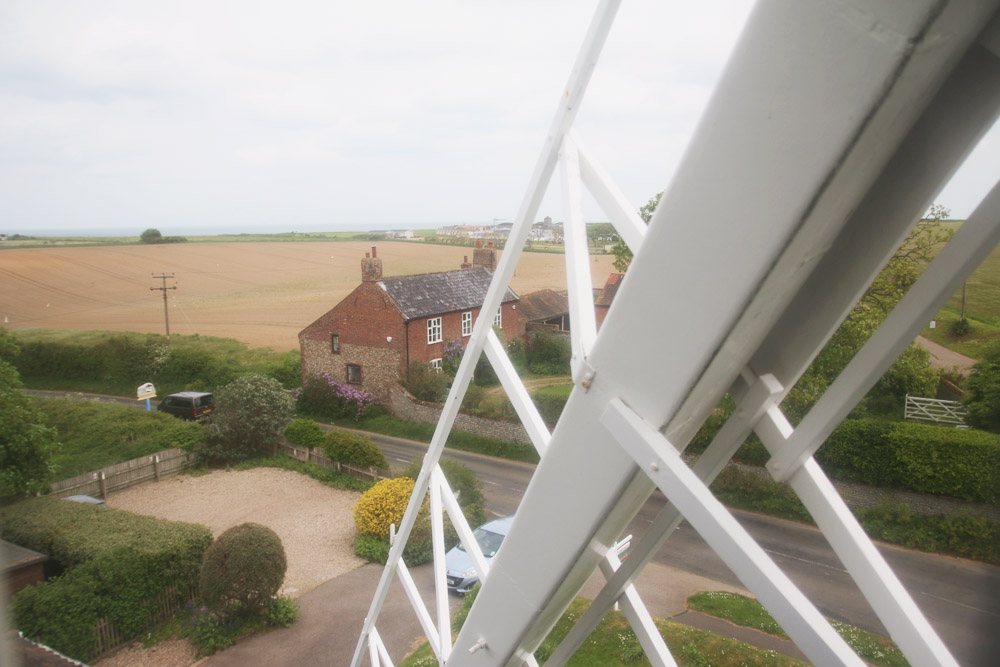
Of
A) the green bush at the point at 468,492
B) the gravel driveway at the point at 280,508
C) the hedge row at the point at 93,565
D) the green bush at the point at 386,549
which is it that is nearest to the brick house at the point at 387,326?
the gravel driveway at the point at 280,508

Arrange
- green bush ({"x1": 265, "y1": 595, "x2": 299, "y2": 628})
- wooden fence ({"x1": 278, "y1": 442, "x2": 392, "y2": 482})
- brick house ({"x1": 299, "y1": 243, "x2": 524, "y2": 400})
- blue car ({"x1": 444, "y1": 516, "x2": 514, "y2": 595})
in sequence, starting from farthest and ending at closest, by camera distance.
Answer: brick house ({"x1": 299, "y1": 243, "x2": 524, "y2": 400})
wooden fence ({"x1": 278, "y1": 442, "x2": 392, "y2": 482})
blue car ({"x1": 444, "y1": 516, "x2": 514, "y2": 595})
green bush ({"x1": 265, "y1": 595, "x2": 299, "y2": 628})

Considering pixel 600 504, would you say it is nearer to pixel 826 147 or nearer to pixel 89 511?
pixel 826 147

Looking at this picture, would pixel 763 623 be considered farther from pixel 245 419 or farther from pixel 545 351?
pixel 245 419

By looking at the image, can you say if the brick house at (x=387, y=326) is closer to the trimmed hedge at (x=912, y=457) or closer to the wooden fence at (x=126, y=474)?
the wooden fence at (x=126, y=474)

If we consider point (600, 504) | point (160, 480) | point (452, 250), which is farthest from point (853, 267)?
point (452, 250)

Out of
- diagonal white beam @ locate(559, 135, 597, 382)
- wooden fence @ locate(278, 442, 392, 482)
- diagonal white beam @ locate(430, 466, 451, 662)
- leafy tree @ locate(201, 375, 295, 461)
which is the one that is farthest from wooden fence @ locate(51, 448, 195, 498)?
diagonal white beam @ locate(559, 135, 597, 382)

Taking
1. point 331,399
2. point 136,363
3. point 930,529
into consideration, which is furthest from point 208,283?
point 930,529

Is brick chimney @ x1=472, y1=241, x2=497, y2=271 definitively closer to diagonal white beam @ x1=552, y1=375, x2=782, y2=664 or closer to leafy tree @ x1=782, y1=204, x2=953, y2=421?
leafy tree @ x1=782, y1=204, x2=953, y2=421
